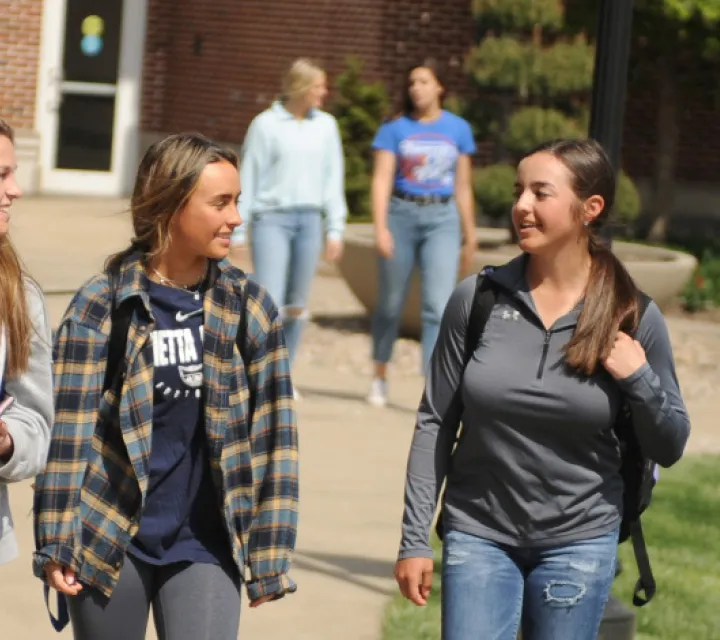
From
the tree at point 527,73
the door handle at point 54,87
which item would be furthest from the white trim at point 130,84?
the tree at point 527,73

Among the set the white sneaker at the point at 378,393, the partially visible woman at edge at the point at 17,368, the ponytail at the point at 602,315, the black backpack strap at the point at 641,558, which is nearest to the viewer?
the partially visible woman at edge at the point at 17,368

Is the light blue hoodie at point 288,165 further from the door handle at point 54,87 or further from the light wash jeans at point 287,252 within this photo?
the door handle at point 54,87

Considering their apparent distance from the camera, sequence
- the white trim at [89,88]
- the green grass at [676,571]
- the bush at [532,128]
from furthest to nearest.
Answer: the white trim at [89,88]
the bush at [532,128]
the green grass at [676,571]

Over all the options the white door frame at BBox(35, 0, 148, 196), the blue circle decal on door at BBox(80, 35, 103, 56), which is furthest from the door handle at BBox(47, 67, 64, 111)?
the blue circle decal on door at BBox(80, 35, 103, 56)

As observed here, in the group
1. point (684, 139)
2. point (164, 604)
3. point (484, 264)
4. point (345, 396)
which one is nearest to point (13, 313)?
point (164, 604)

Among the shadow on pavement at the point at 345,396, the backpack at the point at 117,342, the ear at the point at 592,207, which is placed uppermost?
the ear at the point at 592,207

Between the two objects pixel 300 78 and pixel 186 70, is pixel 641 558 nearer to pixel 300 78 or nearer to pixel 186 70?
pixel 300 78

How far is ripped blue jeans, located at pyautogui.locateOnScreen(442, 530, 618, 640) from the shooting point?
396 cm

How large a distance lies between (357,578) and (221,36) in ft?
51.2

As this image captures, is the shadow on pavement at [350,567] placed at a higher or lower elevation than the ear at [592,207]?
lower

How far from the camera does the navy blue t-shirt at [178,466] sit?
3.88 meters

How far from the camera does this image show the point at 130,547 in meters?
3.89

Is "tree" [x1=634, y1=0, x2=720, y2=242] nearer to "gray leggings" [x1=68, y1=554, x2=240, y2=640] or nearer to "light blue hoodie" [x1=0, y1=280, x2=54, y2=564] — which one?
"gray leggings" [x1=68, y1=554, x2=240, y2=640]

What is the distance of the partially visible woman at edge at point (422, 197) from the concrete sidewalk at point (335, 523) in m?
0.73
